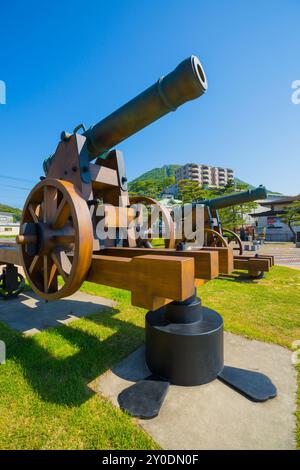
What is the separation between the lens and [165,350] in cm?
219

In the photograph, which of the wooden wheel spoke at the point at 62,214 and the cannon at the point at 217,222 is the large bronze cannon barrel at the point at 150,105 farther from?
the cannon at the point at 217,222

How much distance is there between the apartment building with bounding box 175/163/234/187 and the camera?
99.2 metres

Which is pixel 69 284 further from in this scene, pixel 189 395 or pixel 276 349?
pixel 276 349

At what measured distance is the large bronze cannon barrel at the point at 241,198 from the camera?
8250mm

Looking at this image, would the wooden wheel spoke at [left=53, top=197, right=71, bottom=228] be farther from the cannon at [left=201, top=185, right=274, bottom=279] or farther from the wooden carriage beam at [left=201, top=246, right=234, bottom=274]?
the cannon at [left=201, top=185, right=274, bottom=279]

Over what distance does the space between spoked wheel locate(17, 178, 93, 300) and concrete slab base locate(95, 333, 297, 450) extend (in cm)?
101

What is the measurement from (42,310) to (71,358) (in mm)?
1901

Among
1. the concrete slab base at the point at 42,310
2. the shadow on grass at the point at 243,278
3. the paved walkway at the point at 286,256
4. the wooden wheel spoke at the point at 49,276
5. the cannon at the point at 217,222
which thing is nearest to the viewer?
the wooden wheel spoke at the point at 49,276

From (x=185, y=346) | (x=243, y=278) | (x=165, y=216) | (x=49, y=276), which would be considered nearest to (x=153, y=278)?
(x=185, y=346)

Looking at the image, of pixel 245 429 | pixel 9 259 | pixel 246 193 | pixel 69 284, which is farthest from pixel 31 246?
pixel 246 193

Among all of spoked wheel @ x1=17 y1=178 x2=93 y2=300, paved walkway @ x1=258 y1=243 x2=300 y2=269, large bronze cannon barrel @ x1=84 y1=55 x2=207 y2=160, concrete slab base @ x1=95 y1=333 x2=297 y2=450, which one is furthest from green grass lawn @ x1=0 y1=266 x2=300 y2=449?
paved walkway @ x1=258 y1=243 x2=300 y2=269

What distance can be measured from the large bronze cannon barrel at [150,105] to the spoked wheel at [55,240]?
911mm

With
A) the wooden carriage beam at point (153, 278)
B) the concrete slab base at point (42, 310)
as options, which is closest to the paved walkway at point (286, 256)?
the concrete slab base at point (42, 310)

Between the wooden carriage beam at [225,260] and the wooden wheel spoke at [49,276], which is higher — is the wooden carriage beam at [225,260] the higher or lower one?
the higher one
